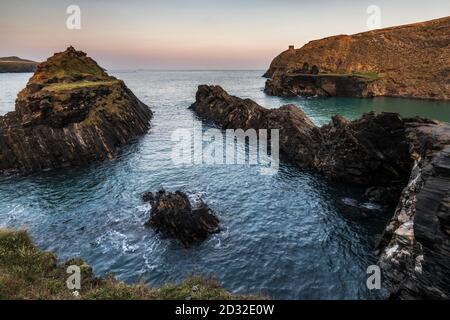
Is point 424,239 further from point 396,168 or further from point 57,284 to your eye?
point 57,284

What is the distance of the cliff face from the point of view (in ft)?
504

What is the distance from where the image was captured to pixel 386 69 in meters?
172

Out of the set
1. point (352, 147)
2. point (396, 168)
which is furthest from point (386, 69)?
point (396, 168)

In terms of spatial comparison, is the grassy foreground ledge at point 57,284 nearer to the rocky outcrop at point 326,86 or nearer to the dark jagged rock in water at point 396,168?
the dark jagged rock in water at point 396,168

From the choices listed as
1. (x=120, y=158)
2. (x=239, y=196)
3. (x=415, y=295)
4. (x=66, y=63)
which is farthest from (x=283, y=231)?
(x=66, y=63)

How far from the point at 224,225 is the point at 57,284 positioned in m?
18.3

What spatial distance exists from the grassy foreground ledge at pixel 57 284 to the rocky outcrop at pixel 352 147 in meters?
29.5

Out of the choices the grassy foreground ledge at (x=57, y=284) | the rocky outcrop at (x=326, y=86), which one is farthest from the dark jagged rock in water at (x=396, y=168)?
the rocky outcrop at (x=326, y=86)

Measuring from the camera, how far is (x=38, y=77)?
8094cm

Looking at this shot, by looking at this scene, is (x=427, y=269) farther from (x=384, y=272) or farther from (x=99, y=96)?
(x=99, y=96)

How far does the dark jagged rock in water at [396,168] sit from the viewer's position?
21.1 metres

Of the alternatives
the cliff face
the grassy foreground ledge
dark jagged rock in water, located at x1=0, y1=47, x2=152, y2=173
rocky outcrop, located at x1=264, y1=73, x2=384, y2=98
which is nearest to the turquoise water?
the grassy foreground ledge

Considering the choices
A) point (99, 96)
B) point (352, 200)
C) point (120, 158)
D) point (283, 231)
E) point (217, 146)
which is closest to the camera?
point (283, 231)
